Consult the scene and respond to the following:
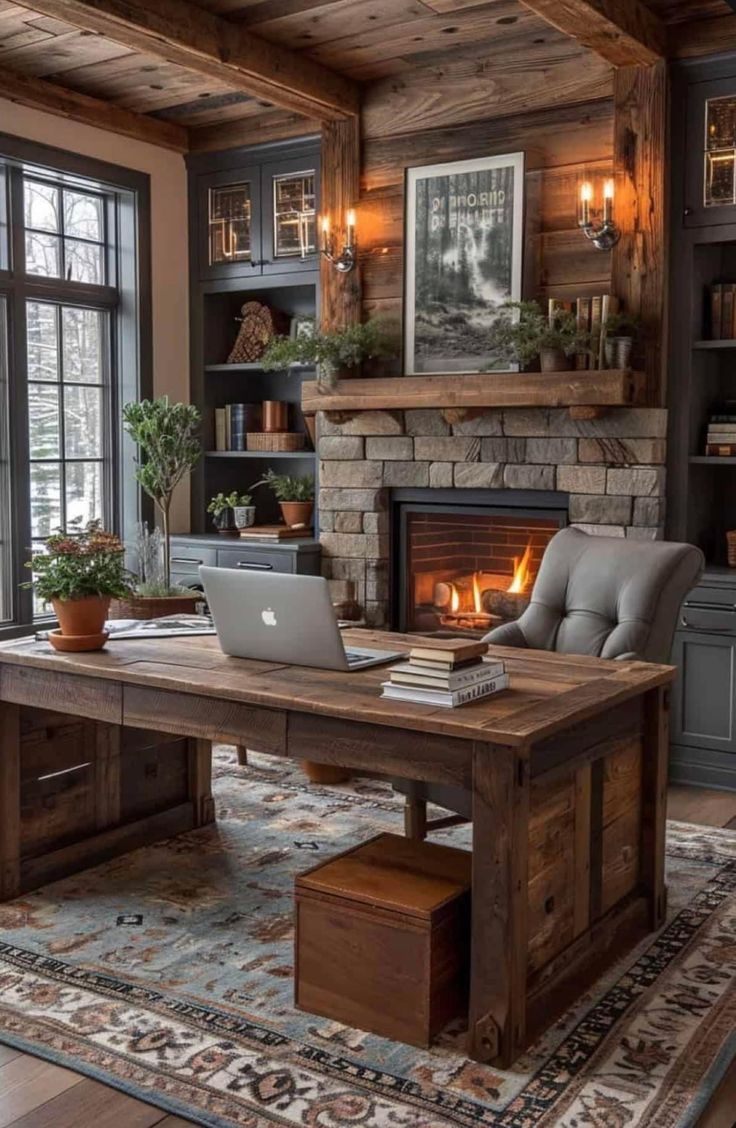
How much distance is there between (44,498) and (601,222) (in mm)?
2833

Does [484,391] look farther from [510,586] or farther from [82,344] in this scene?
[82,344]

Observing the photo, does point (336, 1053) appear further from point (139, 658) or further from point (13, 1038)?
point (139, 658)

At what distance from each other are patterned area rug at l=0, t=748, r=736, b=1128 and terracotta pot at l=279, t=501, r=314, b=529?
2424mm

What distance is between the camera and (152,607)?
4.91m

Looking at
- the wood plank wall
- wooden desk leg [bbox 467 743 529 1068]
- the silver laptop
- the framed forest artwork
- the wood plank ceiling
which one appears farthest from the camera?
the framed forest artwork

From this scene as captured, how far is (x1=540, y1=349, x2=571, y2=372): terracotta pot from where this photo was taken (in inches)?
187

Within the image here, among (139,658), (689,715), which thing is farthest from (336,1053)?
(689,715)

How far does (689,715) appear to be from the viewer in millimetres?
4742

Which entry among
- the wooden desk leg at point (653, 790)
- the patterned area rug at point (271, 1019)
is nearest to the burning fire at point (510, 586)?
the patterned area rug at point (271, 1019)

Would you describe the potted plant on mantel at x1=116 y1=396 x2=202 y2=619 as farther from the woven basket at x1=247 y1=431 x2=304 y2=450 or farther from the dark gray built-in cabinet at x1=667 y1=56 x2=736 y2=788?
the dark gray built-in cabinet at x1=667 y1=56 x2=736 y2=788

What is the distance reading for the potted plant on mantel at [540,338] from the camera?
4.70 m

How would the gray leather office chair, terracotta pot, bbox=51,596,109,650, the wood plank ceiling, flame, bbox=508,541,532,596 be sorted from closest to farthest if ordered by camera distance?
1. terracotta pot, bbox=51,596,109,650
2. the gray leather office chair
3. the wood plank ceiling
4. flame, bbox=508,541,532,596

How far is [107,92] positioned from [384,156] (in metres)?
1.35

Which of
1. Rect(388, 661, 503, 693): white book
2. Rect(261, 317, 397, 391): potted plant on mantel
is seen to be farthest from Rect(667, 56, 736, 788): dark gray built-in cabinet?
Rect(388, 661, 503, 693): white book
